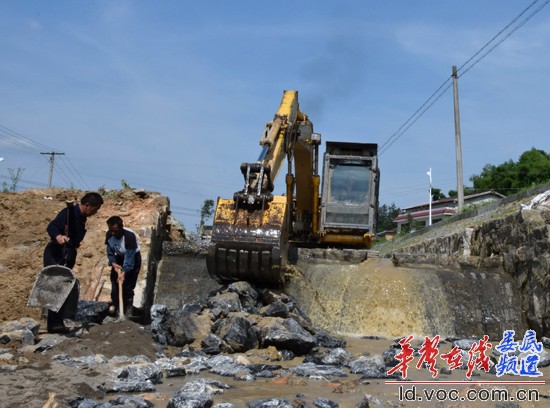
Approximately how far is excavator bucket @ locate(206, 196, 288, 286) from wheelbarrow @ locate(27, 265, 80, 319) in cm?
246

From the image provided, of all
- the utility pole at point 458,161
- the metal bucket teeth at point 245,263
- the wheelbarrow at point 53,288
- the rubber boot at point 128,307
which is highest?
the utility pole at point 458,161

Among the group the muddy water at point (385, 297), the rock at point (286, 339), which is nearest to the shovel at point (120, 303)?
the rock at point (286, 339)

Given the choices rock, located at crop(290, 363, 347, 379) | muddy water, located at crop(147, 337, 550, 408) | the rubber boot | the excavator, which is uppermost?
the excavator

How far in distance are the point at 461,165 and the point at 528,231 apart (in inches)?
523

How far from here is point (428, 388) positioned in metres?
5.18

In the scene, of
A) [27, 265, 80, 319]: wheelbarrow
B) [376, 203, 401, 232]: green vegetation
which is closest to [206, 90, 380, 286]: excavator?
[27, 265, 80, 319]: wheelbarrow

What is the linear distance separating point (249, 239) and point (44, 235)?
405 cm

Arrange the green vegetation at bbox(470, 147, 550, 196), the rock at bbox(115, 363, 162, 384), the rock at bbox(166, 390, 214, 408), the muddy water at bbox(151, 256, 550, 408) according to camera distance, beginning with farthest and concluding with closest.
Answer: the green vegetation at bbox(470, 147, 550, 196), the muddy water at bbox(151, 256, 550, 408), the rock at bbox(115, 363, 162, 384), the rock at bbox(166, 390, 214, 408)

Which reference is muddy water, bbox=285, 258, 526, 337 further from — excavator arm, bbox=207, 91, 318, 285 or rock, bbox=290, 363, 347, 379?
rock, bbox=290, 363, 347, 379

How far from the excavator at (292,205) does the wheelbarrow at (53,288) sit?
8.17 feet

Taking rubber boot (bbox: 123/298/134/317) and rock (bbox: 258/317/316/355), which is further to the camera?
rubber boot (bbox: 123/298/134/317)

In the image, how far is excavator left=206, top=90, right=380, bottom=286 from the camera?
861cm

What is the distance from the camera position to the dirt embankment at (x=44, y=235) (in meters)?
8.70

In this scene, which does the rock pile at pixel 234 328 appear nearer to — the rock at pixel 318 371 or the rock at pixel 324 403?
the rock at pixel 318 371
